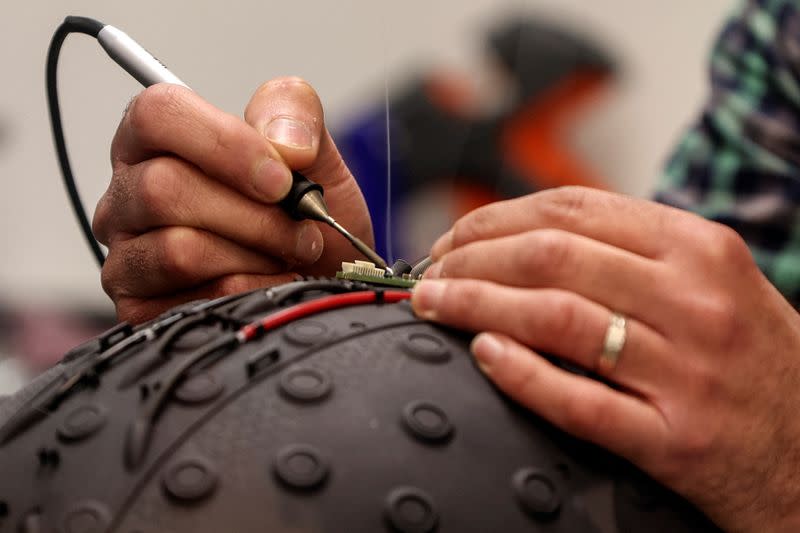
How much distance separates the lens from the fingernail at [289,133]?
2.50 feet

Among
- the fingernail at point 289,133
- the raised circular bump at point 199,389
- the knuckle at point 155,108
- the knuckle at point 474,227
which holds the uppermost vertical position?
the knuckle at point 155,108

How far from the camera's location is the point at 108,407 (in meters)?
0.44

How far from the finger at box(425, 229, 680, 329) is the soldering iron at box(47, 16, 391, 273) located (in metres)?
0.20

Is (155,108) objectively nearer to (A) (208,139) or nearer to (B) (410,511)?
(A) (208,139)

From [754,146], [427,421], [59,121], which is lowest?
[754,146]

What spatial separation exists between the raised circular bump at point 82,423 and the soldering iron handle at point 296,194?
32 cm

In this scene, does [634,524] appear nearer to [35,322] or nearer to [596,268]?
[596,268]

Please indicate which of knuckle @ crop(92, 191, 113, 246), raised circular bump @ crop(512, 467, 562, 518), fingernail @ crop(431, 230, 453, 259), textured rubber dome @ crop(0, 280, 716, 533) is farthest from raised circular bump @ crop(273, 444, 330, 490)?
knuckle @ crop(92, 191, 113, 246)

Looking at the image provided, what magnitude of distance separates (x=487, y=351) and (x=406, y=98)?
1089 millimetres

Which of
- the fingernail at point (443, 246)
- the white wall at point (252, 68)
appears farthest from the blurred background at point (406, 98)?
the fingernail at point (443, 246)

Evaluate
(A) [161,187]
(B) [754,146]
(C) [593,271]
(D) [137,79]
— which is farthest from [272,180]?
(B) [754,146]

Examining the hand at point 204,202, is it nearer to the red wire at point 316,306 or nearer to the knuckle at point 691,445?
the red wire at point 316,306

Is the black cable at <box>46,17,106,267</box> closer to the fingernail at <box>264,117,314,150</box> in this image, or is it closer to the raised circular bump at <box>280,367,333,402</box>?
the fingernail at <box>264,117,314,150</box>

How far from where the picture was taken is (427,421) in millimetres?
424
